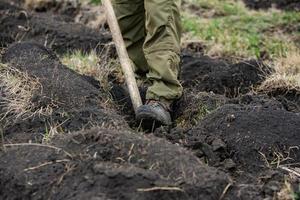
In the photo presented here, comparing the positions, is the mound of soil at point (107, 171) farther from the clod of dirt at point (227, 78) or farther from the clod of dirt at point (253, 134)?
the clod of dirt at point (227, 78)

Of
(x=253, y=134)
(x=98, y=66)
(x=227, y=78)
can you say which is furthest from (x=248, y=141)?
(x=98, y=66)

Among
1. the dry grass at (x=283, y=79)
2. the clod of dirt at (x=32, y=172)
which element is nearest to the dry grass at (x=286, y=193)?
the clod of dirt at (x=32, y=172)

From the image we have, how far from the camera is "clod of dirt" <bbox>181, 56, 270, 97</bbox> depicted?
4965mm

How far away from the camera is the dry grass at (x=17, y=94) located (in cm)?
376

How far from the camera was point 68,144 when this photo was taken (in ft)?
10.1

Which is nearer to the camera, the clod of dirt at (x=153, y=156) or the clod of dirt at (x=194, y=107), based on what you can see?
the clod of dirt at (x=153, y=156)

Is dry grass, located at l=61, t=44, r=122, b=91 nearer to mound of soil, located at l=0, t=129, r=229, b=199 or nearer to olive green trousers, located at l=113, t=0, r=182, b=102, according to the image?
olive green trousers, located at l=113, t=0, r=182, b=102

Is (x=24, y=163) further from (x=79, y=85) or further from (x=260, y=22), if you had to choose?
(x=260, y=22)

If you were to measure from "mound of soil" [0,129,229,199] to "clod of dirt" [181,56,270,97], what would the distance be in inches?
75.3

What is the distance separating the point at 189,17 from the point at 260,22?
2.66 ft

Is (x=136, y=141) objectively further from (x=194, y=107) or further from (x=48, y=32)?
(x=48, y=32)

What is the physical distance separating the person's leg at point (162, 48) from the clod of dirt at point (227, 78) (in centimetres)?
92

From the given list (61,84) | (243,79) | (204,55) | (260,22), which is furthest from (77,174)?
(260,22)

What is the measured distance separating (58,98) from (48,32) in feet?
9.27
